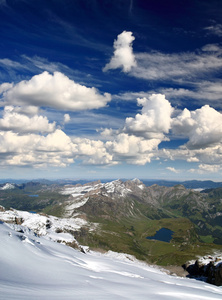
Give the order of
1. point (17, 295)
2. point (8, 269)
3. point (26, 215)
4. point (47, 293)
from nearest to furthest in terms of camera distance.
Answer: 1. point (17, 295)
2. point (47, 293)
3. point (8, 269)
4. point (26, 215)

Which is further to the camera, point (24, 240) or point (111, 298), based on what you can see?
point (24, 240)

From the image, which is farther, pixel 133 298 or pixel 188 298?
pixel 188 298

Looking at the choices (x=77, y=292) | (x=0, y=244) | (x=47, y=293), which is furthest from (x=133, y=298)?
(x=0, y=244)

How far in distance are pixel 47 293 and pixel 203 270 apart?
146459mm

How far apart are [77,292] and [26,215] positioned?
644 feet

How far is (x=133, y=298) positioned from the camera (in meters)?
14.0

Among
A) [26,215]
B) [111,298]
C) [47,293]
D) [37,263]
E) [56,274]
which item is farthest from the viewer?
[26,215]

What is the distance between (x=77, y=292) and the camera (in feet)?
41.3

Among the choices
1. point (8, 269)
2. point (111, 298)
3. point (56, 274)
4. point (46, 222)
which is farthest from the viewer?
point (46, 222)

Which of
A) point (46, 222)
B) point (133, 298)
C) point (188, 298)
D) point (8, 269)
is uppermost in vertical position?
point (8, 269)

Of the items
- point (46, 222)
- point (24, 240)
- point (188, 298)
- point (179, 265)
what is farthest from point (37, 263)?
point (179, 265)

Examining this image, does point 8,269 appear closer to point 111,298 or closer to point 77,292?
point 77,292

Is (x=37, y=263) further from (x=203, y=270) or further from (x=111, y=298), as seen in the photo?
(x=203, y=270)

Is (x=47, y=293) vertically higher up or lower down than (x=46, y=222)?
higher up
